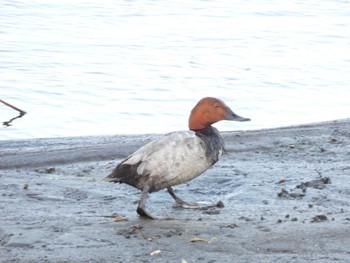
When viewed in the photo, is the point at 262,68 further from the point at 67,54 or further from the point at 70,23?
the point at 70,23

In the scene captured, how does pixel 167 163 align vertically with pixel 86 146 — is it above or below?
above

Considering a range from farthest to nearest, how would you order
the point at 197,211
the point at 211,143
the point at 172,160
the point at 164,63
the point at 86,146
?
the point at 164,63 < the point at 86,146 < the point at 197,211 < the point at 211,143 < the point at 172,160

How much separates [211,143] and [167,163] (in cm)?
34

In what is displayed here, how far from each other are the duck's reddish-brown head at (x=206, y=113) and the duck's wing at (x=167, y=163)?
0.13 m

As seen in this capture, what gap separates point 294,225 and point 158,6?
13218 millimetres

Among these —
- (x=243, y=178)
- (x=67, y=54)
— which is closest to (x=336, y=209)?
(x=243, y=178)

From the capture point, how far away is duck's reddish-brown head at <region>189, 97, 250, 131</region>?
6.52 meters

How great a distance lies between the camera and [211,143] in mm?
6438

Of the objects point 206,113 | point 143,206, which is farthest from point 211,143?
point 143,206

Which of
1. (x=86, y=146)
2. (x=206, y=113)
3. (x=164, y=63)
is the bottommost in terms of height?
(x=86, y=146)

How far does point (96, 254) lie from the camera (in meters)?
5.59

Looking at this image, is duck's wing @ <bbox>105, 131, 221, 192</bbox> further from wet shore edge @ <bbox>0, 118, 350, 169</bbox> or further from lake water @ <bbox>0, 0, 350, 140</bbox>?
lake water @ <bbox>0, 0, 350, 140</bbox>

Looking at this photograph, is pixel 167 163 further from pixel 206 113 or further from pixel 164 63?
pixel 164 63

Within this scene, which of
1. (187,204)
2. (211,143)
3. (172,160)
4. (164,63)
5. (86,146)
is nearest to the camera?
(172,160)
